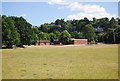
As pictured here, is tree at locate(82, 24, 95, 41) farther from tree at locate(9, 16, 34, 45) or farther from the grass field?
the grass field

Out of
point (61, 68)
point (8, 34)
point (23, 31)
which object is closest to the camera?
point (61, 68)

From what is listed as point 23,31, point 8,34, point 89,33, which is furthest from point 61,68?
point 89,33

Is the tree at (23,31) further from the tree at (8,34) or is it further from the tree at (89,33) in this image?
the tree at (89,33)

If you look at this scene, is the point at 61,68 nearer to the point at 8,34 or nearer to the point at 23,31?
the point at 8,34

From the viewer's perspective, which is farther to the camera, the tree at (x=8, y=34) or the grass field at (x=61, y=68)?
the tree at (x=8, y=34)

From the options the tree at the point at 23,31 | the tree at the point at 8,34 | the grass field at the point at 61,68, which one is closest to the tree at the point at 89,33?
the tree at the point at 23,31

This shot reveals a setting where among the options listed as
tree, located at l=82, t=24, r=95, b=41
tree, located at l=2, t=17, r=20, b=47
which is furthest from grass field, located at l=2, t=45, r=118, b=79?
tree, located at l=82, t=24, r=95, b=41

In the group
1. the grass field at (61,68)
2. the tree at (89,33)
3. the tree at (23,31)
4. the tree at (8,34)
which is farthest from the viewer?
the tree at (89,33)

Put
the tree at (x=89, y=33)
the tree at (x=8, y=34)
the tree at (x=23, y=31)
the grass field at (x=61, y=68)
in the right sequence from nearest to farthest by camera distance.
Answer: the grass field at (x=61, y=68)
the tree at (x=8, y=34)
the tree at (x=23, y=31)
the tree at (x=89, y=33)

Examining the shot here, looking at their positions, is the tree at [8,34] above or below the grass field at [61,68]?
above

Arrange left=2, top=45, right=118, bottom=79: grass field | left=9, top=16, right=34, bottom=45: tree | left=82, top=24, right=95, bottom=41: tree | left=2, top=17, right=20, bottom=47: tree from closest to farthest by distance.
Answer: left=2, top=45, right=118, bottom=79: grass field, left=2, top=17, right=20, bottom=47: tree, left=9, top=16, right=34, bottom=45: tree, left=82, top=24, right=95, bottom=41: tree

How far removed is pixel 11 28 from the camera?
4706cm

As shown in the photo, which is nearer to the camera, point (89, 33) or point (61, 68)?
point (61, 68)

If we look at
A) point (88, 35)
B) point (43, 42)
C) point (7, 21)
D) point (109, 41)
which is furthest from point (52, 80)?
point (88, 35)
